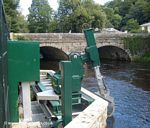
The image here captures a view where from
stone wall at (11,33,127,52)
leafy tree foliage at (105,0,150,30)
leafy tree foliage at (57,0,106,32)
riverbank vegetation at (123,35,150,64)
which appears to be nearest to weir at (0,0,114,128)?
stone wall at (11,33,127,52)

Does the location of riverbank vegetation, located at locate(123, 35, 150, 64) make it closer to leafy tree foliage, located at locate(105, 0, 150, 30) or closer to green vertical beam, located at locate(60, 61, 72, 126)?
leafy tree foliage, located at locate(105, 0, 150, 30)

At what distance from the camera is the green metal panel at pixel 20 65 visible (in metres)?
8.27

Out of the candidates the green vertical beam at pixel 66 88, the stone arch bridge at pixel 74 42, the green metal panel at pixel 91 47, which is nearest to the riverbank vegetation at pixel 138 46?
the stone arch bridge at pixel 74 42

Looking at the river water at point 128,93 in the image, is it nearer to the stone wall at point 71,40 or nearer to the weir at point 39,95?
the weir at point 39,95

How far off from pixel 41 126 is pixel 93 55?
4.73 metres

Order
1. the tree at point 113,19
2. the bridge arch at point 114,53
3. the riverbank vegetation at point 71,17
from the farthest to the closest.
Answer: the tree at point 113,19, the riverbank vegetation at point 71,17, the bridge arch at point 114,53

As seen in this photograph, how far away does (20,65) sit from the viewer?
839 centimetres

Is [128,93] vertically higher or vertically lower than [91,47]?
lower

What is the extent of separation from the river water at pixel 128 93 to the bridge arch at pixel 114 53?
27.7 feet

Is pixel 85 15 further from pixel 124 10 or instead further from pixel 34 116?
pixel 34 116

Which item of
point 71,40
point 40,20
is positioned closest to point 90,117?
point 71,40

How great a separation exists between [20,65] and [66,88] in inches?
56.7

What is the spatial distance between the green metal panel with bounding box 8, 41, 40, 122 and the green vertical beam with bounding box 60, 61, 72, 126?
3.56 feet

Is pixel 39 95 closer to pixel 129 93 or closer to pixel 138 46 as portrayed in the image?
pixel 129 93
